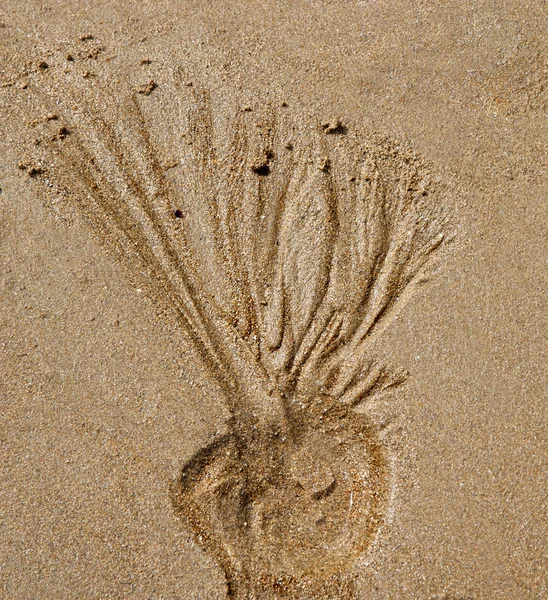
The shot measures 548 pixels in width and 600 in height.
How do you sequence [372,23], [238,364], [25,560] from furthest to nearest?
[372,23], [238,364], [25,560]

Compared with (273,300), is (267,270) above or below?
above

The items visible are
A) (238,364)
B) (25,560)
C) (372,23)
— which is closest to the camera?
(25,560)

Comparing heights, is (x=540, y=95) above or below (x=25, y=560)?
above

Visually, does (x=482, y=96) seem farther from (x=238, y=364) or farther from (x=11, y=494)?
(x=11, y=494)

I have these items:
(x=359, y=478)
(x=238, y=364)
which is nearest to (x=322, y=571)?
(x=359, y=478)
